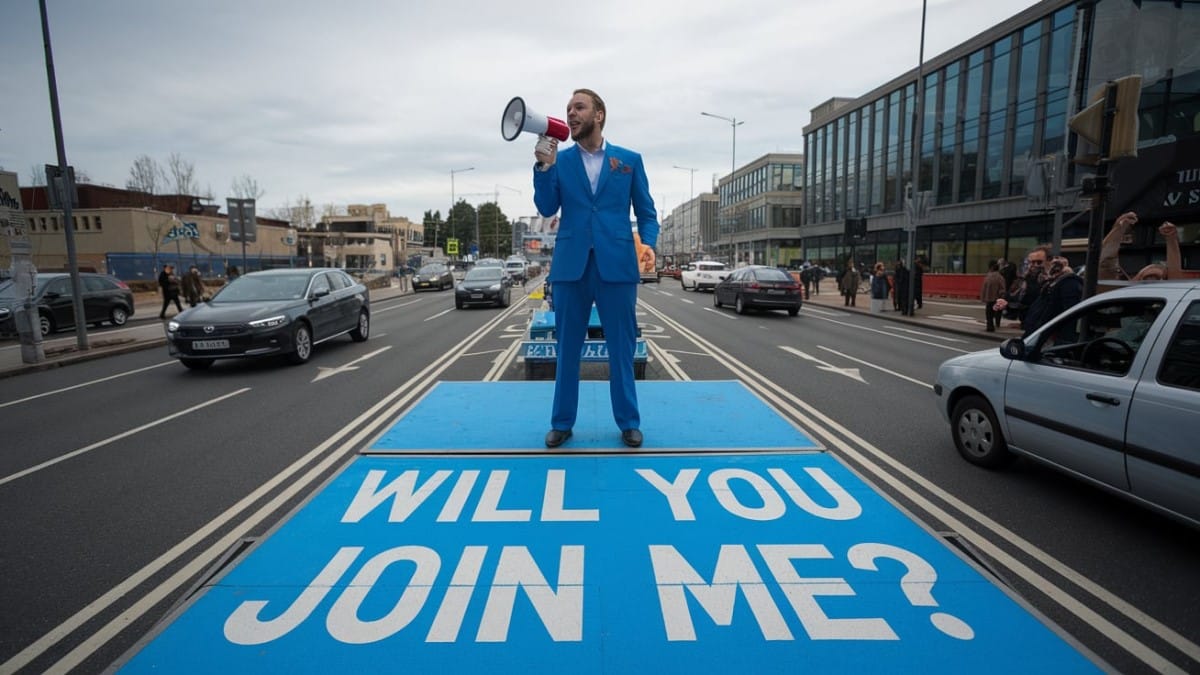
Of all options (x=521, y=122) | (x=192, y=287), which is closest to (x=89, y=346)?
(x=192, y=287)

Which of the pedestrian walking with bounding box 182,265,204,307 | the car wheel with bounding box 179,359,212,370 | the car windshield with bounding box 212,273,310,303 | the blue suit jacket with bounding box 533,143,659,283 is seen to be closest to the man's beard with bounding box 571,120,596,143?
the blue suit jacket with bounding box 533,143,659,283

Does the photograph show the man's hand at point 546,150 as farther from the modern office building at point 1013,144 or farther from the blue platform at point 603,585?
the modern office building at point 1013,144

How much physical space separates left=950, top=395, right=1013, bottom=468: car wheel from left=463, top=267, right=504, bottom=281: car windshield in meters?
18.9

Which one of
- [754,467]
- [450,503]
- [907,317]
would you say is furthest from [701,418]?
[907,317]

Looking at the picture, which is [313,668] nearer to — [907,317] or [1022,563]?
[1022,563]

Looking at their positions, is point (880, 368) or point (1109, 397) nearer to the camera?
point (1109, 397)

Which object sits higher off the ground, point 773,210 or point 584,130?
point 773,210

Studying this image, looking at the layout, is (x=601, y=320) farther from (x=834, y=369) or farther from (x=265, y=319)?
(x=265, y=319)

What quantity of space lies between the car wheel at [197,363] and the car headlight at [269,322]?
1.06 metres

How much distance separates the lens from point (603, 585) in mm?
2957

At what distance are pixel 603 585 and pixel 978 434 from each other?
3.58 meters

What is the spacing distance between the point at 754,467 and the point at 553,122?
2926 millimetres

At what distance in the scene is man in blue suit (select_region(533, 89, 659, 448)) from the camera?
4574mm

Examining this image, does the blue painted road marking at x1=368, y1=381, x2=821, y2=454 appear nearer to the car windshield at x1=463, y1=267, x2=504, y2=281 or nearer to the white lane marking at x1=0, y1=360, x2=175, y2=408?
the white lane marking at x1=0, y1=360, x2=175, y2=408
